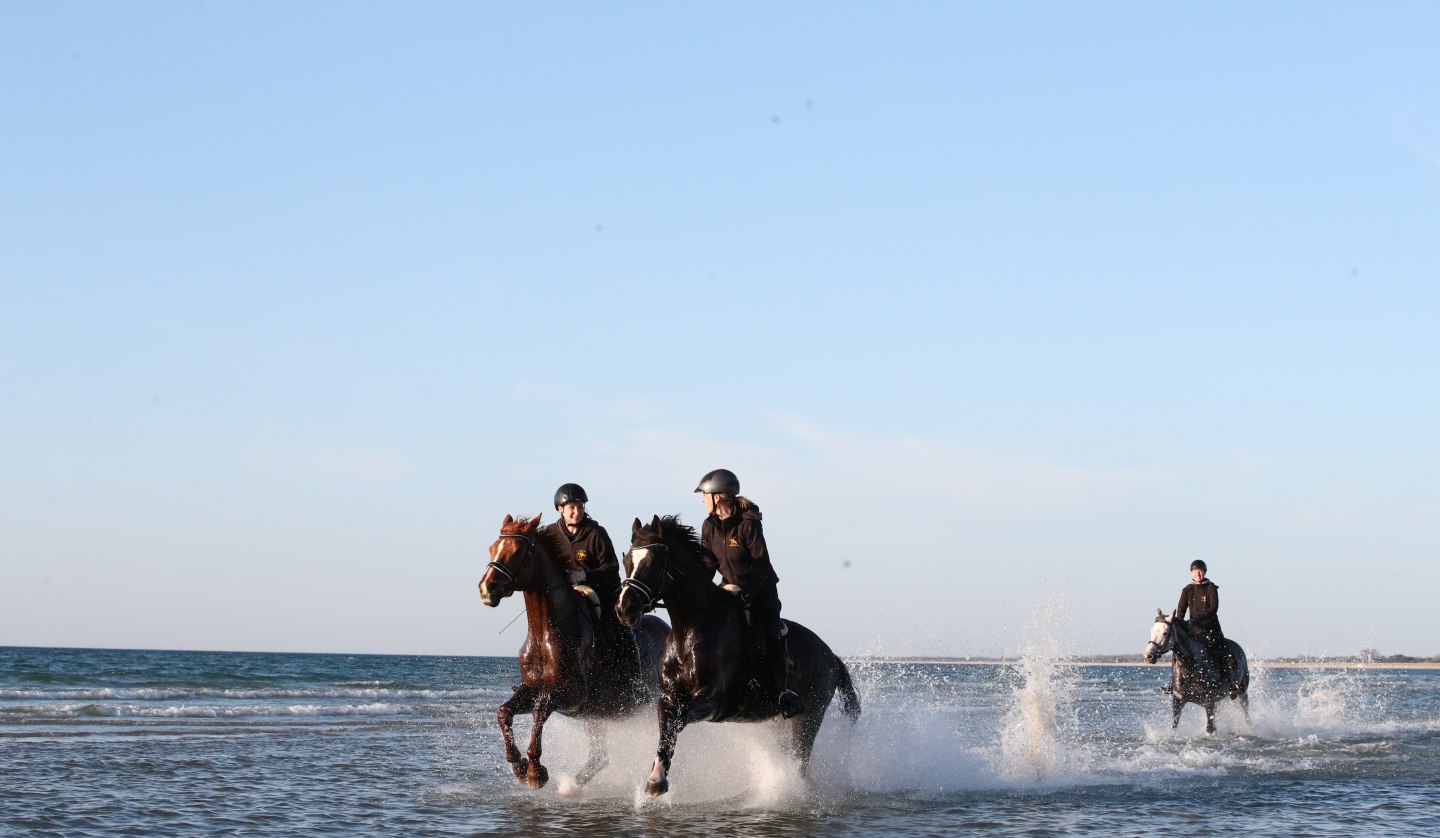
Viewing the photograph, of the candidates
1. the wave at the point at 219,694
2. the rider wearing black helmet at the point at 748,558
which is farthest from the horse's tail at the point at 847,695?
the wave at the point at 219,694

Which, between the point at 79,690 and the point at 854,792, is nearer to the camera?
the point at 854,792

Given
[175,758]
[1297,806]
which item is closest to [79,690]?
[175,758]

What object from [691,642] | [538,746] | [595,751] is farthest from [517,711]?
[691,642]

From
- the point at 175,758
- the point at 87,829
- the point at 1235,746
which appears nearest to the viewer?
the point at 87,829

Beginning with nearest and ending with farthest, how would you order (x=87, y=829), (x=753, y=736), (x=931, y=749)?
(x=87, y=829), (x=753, y=736), (x=931, y=749)

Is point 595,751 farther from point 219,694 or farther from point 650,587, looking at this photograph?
point 219,694

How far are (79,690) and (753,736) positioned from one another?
31484 millimetres

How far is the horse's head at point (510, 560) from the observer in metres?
10.6

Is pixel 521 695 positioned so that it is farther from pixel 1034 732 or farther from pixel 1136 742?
pixel 1136 742

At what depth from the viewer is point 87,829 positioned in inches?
399

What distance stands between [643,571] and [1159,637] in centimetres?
1317

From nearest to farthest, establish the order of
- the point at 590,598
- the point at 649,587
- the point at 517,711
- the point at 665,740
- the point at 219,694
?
the point at 649,587 → the point at 665,740 → the point at 517,711 → the point at 590,598 → the point at 219,694

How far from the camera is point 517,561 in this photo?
10945 millimetres

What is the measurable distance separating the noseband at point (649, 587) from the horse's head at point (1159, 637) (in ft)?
41.1
